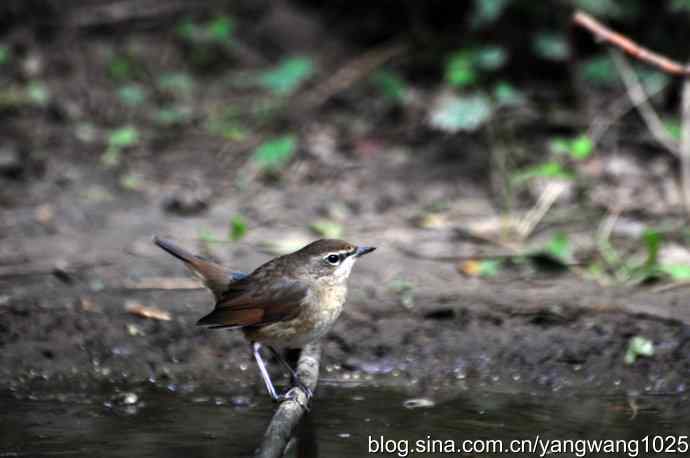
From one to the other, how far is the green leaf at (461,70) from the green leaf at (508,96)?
11.1 inches

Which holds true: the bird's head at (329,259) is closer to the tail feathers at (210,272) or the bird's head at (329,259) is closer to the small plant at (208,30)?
the tail feathers at (210,272)

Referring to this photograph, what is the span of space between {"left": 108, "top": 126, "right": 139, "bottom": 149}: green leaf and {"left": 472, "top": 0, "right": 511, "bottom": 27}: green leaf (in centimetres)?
374

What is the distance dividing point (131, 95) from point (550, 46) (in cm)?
466

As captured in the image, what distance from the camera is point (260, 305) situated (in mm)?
4996

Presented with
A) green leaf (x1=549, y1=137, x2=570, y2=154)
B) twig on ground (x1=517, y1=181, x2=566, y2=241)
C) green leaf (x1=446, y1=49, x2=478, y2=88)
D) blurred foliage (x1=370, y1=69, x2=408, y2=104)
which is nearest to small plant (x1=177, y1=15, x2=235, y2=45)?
blurred foliage (x1=370, y1=69, x2=408, y2=104)

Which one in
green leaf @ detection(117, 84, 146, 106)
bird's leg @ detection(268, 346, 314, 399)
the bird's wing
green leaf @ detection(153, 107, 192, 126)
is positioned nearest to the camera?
bird's leg @ detection(268, 346, 314, 399)

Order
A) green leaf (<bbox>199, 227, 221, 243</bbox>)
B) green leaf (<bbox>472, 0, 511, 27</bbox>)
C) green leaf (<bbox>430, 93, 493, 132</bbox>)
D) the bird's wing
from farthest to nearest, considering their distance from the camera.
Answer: green leaf (<bbox>472, 0, 511, 27</bbox>)
green leaf (<bbox>430, 93, 493, 132</bbox>)
green leaf (<bbox>199, 227, 221, 243</bbox>)
the bird's wing

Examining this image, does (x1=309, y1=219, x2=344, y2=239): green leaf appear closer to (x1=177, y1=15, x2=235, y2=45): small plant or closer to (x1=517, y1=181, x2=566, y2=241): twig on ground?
(x1=517, y1=181, x2=566, y2=241): twig on ground

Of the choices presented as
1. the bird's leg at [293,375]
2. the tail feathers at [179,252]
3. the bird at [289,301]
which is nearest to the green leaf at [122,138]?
the tail feathers at [179,252]

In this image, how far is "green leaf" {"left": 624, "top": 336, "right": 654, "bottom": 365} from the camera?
5.45 metres

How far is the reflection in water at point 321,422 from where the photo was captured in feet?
14.9

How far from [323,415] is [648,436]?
5.44ft

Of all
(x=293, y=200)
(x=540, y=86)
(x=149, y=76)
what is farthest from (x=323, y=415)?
(x=149, y=76)

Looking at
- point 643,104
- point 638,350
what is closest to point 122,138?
point 643,104
